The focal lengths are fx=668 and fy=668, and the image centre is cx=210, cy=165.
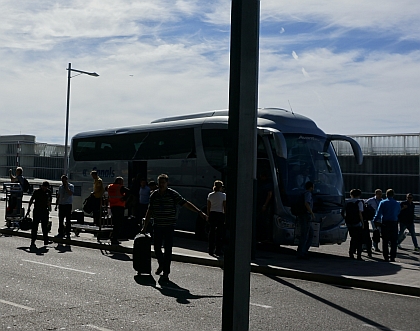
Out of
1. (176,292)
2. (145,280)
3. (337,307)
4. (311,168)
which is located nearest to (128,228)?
(311,168)

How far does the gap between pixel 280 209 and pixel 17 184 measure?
986cm

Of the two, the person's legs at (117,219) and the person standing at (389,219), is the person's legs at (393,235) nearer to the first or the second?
the person standing at (389,219)

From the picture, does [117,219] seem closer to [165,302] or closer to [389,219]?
[389,219]

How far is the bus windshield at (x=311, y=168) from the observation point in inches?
677

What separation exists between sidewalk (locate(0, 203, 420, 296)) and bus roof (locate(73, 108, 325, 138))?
3.33m

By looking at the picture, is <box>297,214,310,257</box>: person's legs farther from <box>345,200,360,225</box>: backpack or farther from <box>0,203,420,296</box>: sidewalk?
<box>345,200,360,225</box>: backpack

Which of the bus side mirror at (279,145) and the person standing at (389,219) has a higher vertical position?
the bus side mirror at (279,145)

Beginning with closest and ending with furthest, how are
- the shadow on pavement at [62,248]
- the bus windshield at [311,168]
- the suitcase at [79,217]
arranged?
the shadow on pavement at [62,248]
the bus windshield at [311,168]
the suitcase at [79,217]

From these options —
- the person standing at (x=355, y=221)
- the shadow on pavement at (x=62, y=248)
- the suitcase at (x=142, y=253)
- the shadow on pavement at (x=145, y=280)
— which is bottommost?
the shadow on pavement at (x=145, y=280)

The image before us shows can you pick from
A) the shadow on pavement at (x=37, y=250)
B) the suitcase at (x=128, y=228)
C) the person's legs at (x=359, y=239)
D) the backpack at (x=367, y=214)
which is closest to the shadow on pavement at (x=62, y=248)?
the shadow on pavement at (x=37, y=250)

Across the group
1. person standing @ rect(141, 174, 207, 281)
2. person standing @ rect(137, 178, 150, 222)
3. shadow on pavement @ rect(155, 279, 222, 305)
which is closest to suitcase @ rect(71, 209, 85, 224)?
person standing @ rect(137, 178, 150, 222)

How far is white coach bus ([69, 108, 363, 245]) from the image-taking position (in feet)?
55.7

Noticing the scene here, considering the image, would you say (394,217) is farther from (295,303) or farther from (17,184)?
(17,184)

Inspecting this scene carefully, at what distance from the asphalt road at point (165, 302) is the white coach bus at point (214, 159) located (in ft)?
13.8
